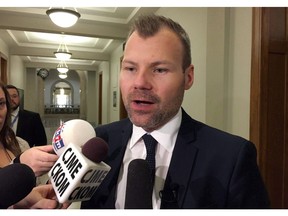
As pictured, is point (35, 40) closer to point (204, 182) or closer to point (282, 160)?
point (282, 160)

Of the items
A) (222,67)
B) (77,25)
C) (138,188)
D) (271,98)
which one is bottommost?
(138,188)

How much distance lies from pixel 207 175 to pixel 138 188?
0.35 m

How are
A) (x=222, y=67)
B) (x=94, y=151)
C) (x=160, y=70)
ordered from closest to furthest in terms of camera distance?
1. (x=94, y=151)
2. (x=160, y=70)
3. (x=222, y=67)

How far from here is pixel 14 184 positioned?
0.45 meters

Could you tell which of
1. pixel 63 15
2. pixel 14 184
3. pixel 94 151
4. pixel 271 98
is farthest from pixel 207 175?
pixel 63 15

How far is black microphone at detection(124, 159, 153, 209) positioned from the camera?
478 mm

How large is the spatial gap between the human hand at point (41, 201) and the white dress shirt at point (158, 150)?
21 centimetres

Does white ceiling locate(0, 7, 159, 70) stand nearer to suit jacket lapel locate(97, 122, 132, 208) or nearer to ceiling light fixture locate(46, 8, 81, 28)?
ceiling light fixture locate(46, 8, 81, 28)

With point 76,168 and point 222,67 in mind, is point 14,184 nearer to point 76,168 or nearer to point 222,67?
point 76,168

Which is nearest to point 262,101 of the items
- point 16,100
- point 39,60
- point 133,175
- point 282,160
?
point 282,160

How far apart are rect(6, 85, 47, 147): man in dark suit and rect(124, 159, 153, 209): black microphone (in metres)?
2.71

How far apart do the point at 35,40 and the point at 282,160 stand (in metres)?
5.71

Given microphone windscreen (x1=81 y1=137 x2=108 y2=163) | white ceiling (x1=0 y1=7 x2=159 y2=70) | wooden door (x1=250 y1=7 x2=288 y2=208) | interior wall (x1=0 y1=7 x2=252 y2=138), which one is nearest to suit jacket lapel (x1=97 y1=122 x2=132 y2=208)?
microphone windscreen (x1=81 y1=137 x2=108 y2=163)

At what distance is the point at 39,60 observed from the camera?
31.3ft
